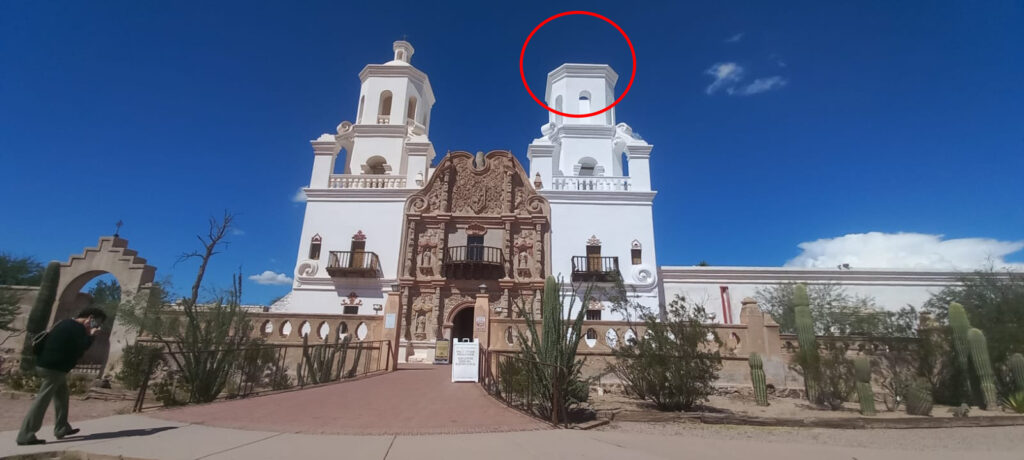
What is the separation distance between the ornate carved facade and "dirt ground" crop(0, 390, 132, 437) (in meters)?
12.5

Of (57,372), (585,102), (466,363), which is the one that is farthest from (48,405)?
(585,102)

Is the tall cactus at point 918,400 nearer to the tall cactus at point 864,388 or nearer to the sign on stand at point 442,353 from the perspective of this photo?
the tall cactus at point 864,388

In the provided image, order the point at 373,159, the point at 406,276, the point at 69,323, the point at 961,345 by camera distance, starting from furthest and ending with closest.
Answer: the point at 373,159
the point at 406,276
the point at 961,345
the point at 69,323

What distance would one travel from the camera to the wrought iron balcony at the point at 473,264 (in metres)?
22.0

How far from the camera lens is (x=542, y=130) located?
3147 centimetres

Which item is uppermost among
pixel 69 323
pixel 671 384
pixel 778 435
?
pixel 69 323

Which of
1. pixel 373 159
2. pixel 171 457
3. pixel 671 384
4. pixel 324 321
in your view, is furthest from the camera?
pixel 373 159

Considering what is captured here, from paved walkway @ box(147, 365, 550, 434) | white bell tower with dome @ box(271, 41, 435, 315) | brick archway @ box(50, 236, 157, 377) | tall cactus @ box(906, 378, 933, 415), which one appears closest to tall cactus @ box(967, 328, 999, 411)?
tall cactus @ box(906, 378, 933, 415)

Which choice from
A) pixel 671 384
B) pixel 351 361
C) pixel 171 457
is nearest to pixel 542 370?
pixel 671 384

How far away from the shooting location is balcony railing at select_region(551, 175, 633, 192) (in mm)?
24531

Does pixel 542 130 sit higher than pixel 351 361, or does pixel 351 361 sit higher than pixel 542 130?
pixel 542 130

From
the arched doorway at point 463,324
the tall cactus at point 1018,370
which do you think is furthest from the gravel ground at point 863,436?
the arched doorway at point 463,324

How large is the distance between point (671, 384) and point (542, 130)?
24.4 meters

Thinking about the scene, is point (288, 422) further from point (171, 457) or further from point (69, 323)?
point (69, 323)
